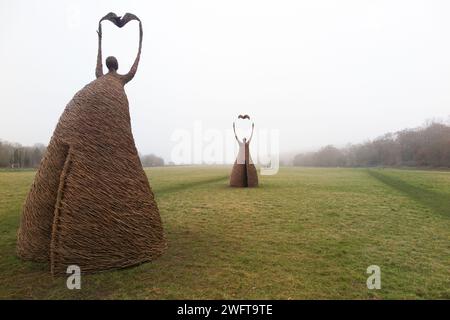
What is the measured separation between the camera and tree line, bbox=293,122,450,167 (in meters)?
55.7

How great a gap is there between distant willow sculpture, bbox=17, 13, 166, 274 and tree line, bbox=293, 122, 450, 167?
59.2m

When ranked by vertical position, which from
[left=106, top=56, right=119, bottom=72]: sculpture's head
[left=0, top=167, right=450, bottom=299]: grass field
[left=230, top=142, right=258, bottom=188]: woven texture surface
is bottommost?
[left=0, top=167, right=450, bottom=299]: grass field

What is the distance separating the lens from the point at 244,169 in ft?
65.8

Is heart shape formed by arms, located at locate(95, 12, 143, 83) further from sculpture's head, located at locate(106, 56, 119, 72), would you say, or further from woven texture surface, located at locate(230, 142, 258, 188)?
woven texture surface, located at locate(230, 142, 258, 188)

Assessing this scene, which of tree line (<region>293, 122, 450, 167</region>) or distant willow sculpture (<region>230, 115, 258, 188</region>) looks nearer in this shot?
distant willow sculpture (<region>230, 115, 258, 188</region>)

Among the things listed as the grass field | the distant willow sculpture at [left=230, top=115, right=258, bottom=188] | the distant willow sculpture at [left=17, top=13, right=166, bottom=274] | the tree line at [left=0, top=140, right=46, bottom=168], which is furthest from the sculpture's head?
the tree line at [left=0, top=140, right=46, bottom=168]

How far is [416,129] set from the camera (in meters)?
76.2

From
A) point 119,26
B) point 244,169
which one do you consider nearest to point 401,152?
point 244,169

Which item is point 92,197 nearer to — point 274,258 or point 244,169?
point 274,258

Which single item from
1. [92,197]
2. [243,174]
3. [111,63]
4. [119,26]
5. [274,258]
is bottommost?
[274,258]

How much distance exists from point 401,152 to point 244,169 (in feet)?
197

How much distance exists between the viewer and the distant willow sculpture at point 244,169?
1958cm

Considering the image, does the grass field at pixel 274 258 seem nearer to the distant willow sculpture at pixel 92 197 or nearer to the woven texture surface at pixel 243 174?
the distant willow sculpture at pixel 92 197
